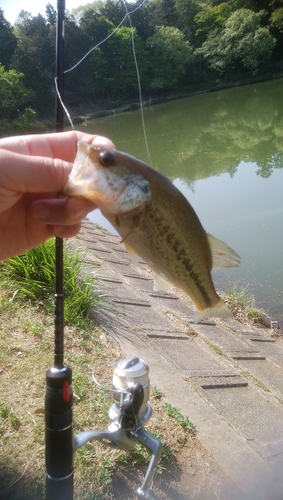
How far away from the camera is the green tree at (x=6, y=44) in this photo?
42.7 meters

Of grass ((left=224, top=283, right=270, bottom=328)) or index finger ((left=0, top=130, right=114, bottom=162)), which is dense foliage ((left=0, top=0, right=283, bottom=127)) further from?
index finger ((left=0, top=130, right=114, bottom=162))

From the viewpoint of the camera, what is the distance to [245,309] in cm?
607

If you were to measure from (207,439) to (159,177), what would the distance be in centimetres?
217

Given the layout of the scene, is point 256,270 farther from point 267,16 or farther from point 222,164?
point 267,16

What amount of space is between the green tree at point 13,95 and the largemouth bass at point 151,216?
36.9m

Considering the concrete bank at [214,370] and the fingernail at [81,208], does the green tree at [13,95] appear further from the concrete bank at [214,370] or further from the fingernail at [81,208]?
the fingernail at [81,208]

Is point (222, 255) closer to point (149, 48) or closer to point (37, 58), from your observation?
point (37, 58)

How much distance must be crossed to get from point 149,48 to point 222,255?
167 feet

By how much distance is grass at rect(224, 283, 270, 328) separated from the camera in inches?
236

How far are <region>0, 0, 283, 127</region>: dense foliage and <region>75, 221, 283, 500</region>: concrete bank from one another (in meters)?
39.6

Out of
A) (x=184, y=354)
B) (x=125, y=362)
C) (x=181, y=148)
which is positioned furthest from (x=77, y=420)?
(x=181, y=148)

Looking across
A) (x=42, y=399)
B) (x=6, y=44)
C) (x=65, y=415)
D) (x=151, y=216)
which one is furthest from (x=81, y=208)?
(x=6, y=44)

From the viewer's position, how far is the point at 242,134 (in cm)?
1803

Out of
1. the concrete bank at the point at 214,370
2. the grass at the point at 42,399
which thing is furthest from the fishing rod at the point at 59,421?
the concrete bank at the point at 214,370
